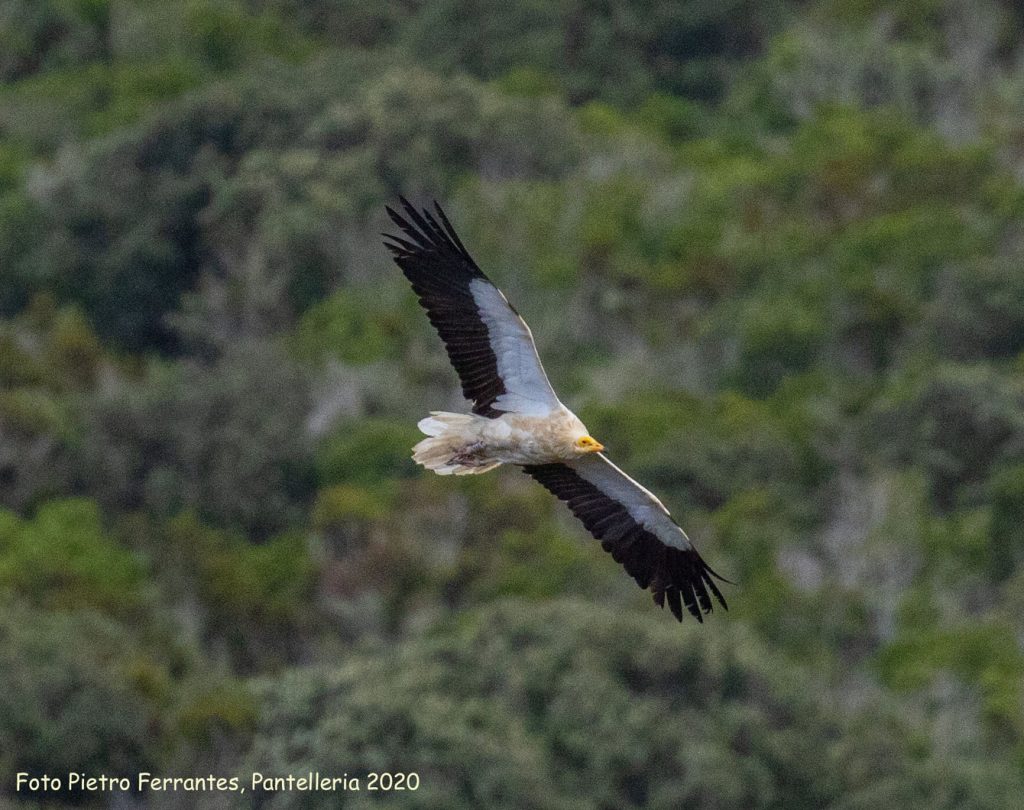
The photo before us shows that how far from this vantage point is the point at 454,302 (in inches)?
722

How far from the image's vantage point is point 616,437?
49.5 m

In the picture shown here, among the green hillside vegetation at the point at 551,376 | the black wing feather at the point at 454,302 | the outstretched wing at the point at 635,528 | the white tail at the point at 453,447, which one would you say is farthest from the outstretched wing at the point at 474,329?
the green hillside vegetation at the point at 551,376

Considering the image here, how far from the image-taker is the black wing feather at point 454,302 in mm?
18312

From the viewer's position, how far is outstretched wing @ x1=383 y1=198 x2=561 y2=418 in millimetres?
18250

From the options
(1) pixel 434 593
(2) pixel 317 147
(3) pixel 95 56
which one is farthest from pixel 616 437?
(3) pixel 95 56

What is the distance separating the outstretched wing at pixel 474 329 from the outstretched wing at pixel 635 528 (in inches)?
31.4

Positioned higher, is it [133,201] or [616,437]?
[133,201]

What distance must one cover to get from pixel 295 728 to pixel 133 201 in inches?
1209

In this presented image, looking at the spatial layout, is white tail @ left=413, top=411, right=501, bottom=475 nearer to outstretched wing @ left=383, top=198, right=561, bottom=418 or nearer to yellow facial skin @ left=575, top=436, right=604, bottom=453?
outstretched wing @ left=383, top=198, right=561, bottom=418

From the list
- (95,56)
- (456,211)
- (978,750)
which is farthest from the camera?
(95,56)

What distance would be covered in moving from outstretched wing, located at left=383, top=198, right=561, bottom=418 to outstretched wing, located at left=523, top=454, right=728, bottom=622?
2.62 feet

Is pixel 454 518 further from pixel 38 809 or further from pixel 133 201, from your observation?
pixel 133 201

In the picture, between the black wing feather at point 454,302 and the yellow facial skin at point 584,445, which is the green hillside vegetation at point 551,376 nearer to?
the yellow facial skin at point 584,445

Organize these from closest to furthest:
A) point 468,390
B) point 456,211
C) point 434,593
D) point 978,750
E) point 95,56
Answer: point 468,390, point 978,750, point 434,593, point 456,211, point 95,56
